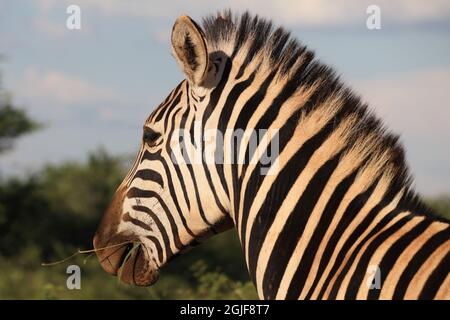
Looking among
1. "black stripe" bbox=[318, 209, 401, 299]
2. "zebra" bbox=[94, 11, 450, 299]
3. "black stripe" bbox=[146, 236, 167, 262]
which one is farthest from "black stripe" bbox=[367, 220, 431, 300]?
"black stripe" bbox=[146, 236, 167, 262]

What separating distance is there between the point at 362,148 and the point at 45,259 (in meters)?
22.1

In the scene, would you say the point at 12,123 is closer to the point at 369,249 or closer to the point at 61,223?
the point at 61,223

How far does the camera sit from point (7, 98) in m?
29.2

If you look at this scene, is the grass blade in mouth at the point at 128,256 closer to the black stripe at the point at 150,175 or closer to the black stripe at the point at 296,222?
the black stripe at the point at 150,175

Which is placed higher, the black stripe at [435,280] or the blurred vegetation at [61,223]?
the black stripe at [435,280]

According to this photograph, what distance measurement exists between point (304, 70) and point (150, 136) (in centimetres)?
93

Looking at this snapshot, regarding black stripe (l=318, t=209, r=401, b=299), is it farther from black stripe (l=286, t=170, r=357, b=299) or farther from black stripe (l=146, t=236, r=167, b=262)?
black stripe (l=146, t=236, r=167, b=262)

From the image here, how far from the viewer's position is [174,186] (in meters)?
4.86

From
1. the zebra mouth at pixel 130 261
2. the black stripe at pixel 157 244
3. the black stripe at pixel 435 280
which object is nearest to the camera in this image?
the black stripe at pixel 435 280

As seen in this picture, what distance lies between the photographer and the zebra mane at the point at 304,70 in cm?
436

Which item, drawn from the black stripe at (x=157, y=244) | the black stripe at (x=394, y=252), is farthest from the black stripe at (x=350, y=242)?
the black stripe at (x=157, y=244)

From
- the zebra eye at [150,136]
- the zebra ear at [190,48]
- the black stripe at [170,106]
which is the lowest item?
the zebra eye at [150,136]

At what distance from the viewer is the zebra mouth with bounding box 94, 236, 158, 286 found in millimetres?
5141
